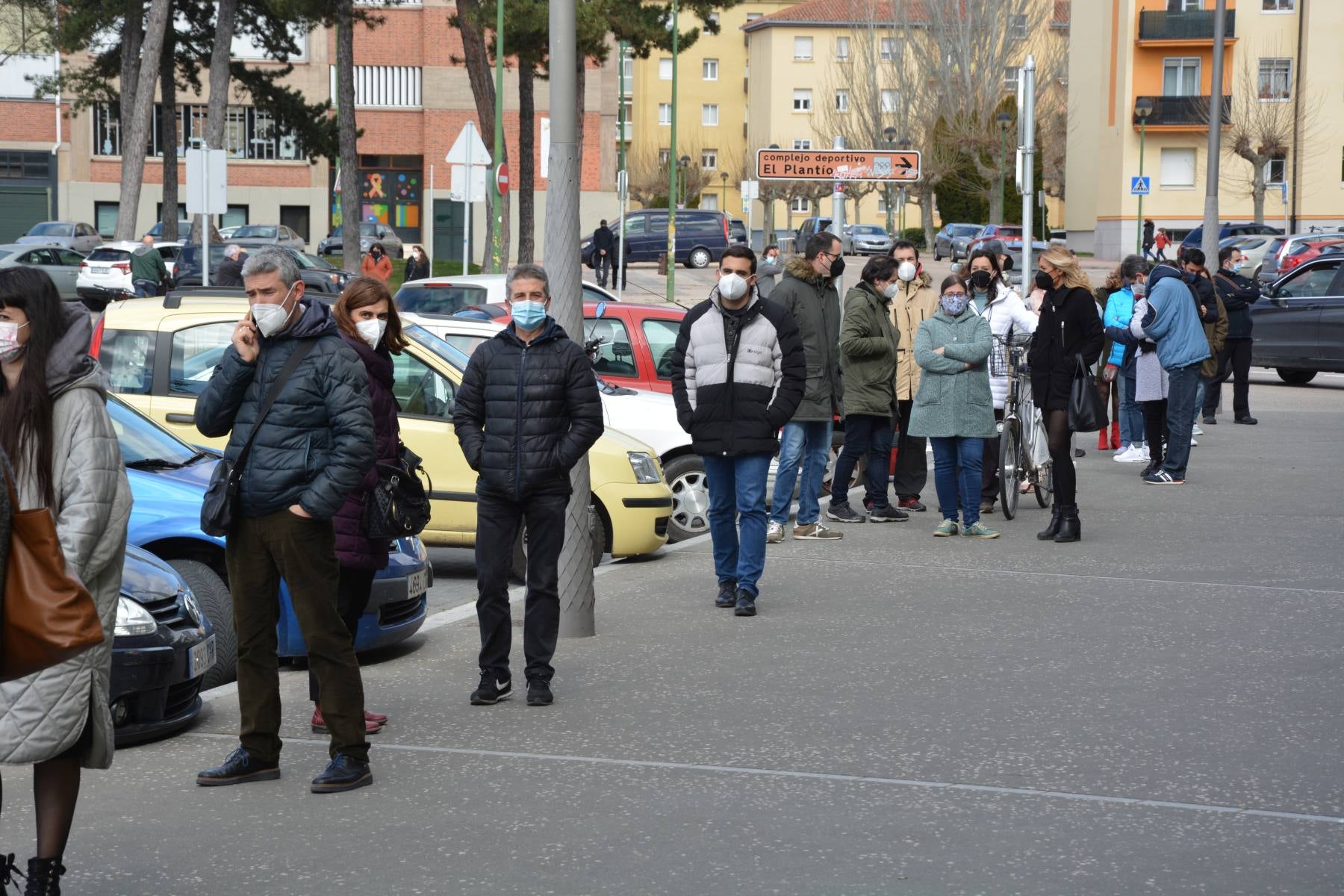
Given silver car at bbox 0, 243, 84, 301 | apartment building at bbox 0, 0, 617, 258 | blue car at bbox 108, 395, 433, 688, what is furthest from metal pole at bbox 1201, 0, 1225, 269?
apartment building at bbox 0, 0, 617, 258

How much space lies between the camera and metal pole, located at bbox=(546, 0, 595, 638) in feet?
28.3

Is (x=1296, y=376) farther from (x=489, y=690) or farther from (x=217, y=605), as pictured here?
(x=217, y=605)

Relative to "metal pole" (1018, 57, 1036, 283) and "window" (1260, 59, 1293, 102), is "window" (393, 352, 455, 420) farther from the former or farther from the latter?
"window" (1260, 59, 1293, 102)

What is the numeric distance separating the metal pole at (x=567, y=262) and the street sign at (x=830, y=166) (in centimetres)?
723

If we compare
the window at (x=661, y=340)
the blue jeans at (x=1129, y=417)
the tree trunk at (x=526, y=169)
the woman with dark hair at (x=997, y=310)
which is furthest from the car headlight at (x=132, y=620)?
the tree trunk at (x=526, y=169)

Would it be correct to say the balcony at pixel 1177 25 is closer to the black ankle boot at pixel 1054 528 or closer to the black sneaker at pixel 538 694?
the black ankle boot at pixel 1054 528

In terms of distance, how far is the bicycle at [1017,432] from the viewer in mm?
12953

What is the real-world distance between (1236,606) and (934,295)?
468 cm

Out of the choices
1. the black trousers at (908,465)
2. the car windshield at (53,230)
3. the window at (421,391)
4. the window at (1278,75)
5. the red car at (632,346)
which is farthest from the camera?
the window at (1278,75)

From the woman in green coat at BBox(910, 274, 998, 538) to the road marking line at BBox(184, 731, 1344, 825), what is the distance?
19.1 ft

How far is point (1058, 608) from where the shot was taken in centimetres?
944

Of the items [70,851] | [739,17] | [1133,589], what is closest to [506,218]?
[1133,589]

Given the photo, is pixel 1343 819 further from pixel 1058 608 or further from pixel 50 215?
pixel 50 215

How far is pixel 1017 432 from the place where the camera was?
→ 13.2 metres
